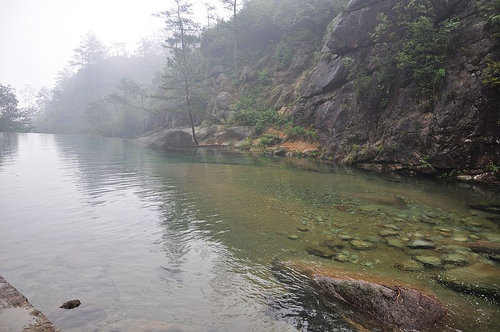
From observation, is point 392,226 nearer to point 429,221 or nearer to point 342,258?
point 429,221

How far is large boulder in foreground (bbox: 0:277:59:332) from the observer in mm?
2992

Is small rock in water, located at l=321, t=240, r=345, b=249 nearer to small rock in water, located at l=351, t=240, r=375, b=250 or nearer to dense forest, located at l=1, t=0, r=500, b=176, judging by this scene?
small rock in water, located at l=351, t=240, r=375, b=250

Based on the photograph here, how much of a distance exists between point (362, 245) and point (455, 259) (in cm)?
156

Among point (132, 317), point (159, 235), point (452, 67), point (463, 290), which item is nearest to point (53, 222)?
point (159, 235)

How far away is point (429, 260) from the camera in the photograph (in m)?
5.24

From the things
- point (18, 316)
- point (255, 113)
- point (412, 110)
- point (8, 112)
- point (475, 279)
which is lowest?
point (475, 279)

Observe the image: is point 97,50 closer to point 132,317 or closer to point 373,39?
point 373,39

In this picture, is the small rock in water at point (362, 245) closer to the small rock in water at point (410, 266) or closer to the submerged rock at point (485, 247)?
the small rock in water at point (410, 266)

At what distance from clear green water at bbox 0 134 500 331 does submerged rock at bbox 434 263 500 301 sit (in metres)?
0.20

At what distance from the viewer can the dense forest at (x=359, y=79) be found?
12.9 m

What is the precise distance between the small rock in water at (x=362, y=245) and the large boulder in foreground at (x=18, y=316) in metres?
5.03

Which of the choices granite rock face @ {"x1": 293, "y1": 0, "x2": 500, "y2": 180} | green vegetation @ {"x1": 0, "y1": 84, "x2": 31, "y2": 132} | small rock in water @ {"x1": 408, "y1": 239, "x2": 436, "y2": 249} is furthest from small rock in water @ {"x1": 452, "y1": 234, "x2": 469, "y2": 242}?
green vegetation @ {"x1": 0, "y1": 84, "x2": 31, "y2": 132}

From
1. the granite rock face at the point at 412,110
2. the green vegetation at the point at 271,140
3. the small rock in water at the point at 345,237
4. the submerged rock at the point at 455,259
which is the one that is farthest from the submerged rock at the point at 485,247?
the green vegetation at the point at 271,140

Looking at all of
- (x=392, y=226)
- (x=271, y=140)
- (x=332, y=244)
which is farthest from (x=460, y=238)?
(x=271, y=140)
